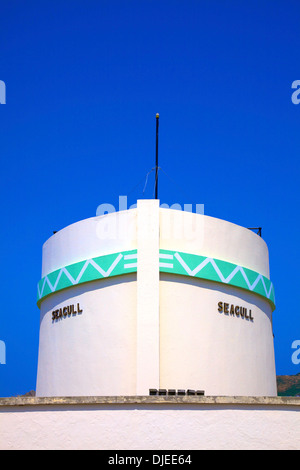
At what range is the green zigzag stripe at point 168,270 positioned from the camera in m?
14.8

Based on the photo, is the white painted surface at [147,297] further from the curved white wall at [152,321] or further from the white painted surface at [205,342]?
the white painted surface at [205,342]

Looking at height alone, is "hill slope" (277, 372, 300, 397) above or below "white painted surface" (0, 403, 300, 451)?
above

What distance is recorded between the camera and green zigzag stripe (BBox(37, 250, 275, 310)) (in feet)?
48.5

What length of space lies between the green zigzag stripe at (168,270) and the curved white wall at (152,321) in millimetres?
136

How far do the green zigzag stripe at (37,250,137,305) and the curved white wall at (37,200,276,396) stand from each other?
0.44ft

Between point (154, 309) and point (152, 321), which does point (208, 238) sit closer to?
point (154, 309)

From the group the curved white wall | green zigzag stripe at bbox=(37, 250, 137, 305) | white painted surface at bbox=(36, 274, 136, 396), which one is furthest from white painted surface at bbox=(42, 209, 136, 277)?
white painted surface at bbox=(36, 274, 136, 396)

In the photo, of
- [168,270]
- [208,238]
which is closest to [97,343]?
[168,270]

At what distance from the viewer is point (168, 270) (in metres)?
14.7

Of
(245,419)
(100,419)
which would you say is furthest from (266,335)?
(100,419)

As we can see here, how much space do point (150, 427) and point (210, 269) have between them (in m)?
6.49

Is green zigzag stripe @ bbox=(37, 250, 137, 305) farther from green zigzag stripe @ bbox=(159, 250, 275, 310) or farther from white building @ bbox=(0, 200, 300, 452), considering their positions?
green zigzag stripe @ bbox=(159, 250, 275, 310)

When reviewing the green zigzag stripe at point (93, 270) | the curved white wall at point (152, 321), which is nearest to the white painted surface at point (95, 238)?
the curved white wall at point (152, 321)
